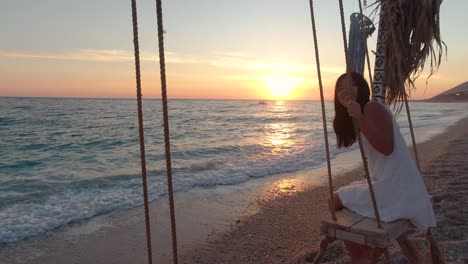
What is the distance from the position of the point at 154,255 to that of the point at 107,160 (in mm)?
8433

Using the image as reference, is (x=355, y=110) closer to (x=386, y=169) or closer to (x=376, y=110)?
(x=376, y=110)

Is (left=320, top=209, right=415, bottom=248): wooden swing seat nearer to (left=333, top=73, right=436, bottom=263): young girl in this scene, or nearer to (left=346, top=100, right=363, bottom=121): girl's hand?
(left=333, top=73, right=436, bottom=263): young girl

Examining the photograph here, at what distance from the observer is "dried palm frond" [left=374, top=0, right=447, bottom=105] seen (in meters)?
3.37

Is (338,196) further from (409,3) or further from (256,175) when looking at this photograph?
(256,175)

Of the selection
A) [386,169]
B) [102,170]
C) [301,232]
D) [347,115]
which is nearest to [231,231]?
[301,232]

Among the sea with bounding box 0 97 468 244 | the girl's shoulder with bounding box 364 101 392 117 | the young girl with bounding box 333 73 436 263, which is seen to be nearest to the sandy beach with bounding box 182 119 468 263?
the young girl with bounding box 333 73 436 263

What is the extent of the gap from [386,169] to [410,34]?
1565 mm

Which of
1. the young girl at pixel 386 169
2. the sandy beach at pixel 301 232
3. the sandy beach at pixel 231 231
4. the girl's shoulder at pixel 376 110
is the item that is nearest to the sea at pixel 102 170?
the sandy beach at pixel 231 231

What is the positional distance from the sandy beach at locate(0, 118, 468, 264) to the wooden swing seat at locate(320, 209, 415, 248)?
1.33m

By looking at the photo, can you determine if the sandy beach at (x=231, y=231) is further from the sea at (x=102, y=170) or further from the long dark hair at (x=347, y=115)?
the long dark hair at (x=347, y=115)

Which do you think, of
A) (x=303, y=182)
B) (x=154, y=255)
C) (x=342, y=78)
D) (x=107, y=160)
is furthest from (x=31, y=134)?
(x=342, y=78)

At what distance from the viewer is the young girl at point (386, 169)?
241cm

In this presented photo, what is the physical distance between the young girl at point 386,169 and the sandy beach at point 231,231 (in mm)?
1294

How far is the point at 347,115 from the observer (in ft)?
9.16
